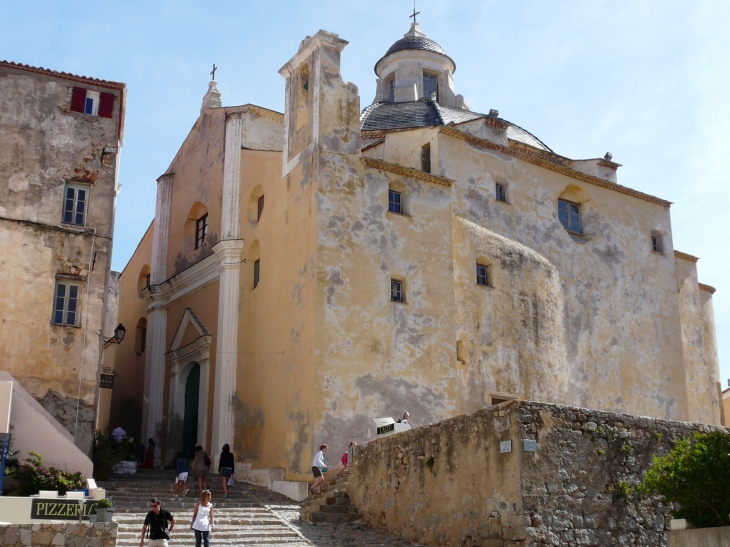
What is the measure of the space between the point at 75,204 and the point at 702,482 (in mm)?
15429

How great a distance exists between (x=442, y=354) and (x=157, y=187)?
47.9ft

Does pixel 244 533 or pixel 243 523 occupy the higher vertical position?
pixel 243 523

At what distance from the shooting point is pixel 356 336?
2180cm

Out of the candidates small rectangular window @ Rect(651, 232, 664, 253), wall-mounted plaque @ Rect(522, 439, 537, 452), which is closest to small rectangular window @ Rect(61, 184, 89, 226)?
wall-mounted plaque @ Rect(522, 439, 537, 452)

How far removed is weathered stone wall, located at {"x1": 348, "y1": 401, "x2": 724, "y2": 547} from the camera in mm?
13242

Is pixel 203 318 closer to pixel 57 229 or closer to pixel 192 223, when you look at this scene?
pixel 192 223

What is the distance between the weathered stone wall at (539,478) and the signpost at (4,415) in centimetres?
763

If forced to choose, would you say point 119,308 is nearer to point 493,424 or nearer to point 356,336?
point 356,336

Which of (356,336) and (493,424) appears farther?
(356,336)

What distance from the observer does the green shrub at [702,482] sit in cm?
1116

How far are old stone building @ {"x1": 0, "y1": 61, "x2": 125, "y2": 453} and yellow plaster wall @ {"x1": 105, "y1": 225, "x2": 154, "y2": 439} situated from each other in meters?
10.9

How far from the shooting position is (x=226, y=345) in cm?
2528

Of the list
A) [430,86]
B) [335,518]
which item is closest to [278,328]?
[335,518]

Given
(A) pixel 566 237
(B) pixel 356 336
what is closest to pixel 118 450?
(B) pixel 356 336
